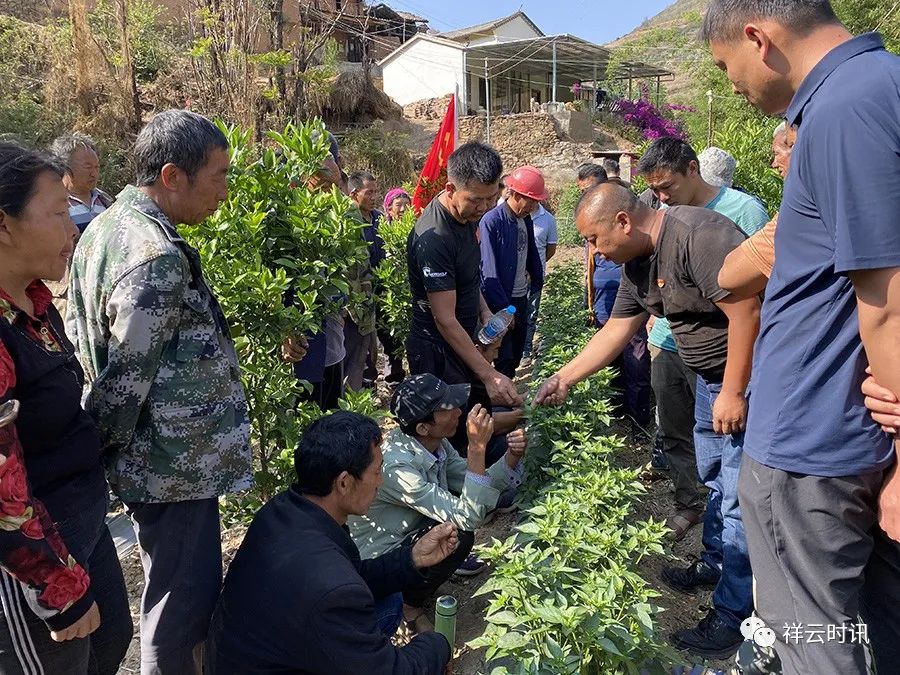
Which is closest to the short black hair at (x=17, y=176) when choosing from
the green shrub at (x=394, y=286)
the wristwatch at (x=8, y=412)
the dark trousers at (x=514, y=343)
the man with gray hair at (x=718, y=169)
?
the wristwatch at (x=8, y=412)

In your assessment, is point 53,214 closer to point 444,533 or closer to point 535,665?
point 444,533

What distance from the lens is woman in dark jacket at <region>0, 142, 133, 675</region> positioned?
1.50m

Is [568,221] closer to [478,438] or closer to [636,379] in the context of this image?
[636,379]

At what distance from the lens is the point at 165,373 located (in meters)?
1.99

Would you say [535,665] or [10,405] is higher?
[10,405]

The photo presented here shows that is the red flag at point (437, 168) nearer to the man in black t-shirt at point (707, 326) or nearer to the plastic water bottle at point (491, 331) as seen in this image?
the plastic water bottle at point (491, 331)

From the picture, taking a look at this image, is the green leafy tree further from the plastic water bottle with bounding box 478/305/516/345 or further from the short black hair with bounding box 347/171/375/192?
the short black hair with bounding box 347/171/375/192

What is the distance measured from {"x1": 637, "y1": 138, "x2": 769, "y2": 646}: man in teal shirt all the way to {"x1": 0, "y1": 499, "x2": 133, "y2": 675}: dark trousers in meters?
2.28

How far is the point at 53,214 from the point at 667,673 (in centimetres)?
246

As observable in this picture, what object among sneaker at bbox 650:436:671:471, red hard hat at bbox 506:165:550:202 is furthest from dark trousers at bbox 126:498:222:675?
red hard hat at bbox 506:165:550:202

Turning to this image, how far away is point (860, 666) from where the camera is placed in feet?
4.99

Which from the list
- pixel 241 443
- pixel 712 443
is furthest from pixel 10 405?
pixel 712 443

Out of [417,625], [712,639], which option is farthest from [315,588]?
[712,639]

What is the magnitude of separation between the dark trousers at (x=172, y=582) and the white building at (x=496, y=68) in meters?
23.2
